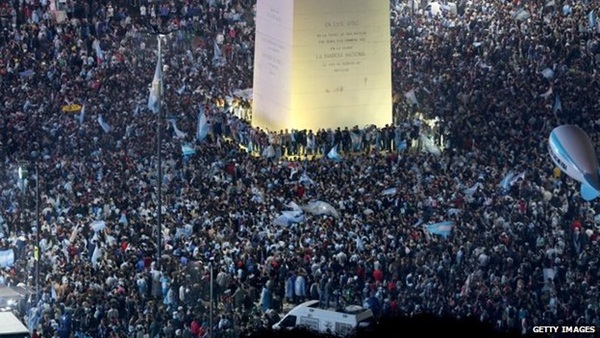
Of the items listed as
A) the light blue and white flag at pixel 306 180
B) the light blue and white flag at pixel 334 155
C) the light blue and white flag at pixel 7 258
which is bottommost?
the light blue and white flag at pixel 7 258

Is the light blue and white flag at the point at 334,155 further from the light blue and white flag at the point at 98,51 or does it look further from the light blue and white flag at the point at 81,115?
the light blue and white flag at the point at 98,51

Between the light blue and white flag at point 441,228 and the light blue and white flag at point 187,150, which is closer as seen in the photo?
the light blue and white flag at point 441,228

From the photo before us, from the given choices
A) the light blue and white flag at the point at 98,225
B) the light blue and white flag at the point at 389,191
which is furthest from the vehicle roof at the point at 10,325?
the light blue and white flag at the point at 389,191

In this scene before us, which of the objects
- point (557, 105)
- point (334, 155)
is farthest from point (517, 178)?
point (557, 105)

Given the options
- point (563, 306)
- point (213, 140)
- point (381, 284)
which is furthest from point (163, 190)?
point (563, 306)

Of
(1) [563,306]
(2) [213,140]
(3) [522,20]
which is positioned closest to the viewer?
(1) [563,306]

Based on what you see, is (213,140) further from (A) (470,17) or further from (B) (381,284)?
(B) (381,284)

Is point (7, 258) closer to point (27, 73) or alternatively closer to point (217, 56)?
point (27, 73)
